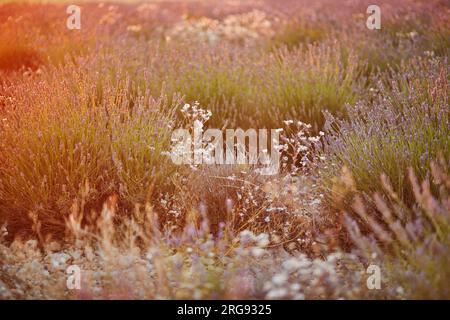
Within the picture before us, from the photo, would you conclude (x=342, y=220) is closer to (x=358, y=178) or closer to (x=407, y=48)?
(x=358, y=178)

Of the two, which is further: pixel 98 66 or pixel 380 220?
pixel 98 66

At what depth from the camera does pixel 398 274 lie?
2.79 m

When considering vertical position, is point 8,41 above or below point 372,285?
above

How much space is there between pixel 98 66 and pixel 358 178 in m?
2.76

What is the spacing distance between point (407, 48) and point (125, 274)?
15.6 ft

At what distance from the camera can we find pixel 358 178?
A: 3.55 meters

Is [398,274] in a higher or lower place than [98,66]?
lower

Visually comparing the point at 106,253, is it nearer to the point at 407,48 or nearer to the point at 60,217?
the point at 60,217

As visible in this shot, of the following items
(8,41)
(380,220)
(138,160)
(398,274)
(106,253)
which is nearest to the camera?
(398,274)

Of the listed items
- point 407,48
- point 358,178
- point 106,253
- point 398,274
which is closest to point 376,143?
point 358,178

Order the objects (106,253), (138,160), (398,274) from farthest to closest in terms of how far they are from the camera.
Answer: (138,160) < (106,253) < (398,274)

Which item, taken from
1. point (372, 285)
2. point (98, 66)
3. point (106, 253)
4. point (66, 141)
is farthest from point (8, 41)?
point (372, 285)

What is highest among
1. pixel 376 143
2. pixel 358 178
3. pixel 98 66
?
pixel 98 66

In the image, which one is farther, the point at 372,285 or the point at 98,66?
the point at 98,66
